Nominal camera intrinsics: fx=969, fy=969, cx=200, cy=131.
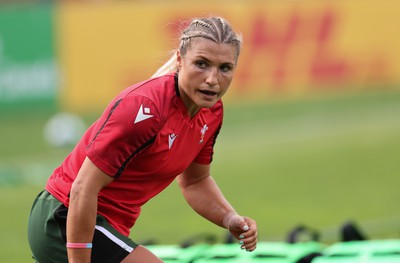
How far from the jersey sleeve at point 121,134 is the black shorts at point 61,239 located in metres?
0.38

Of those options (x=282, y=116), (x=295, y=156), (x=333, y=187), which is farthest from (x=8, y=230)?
(x=282, y=116)

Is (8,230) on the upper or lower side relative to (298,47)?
lower

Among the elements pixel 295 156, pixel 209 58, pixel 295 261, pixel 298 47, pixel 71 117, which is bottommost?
pixel 295 261

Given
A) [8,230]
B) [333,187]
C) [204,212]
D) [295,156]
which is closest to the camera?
[204,212]

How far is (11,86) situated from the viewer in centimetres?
1886

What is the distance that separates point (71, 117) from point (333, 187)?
694 centimetres

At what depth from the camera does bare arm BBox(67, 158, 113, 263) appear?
4449 mm

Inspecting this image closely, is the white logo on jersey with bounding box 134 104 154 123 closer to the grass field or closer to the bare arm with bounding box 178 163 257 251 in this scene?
the bare arm with bounding box 178 163 257 251

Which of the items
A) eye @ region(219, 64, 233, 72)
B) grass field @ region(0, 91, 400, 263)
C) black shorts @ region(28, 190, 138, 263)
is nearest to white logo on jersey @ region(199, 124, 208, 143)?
eye @ region(219, 64, 233, 72)

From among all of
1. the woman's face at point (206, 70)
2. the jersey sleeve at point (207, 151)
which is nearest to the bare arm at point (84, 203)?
the woman's face at point (206, 70)

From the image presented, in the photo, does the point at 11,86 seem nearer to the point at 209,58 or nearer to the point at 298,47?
the point at 298,47

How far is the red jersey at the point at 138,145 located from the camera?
4469 millimetres

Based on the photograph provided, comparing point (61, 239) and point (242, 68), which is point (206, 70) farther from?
point (242, 68)

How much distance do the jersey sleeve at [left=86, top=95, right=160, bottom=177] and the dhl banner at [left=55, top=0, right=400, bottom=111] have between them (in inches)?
534
